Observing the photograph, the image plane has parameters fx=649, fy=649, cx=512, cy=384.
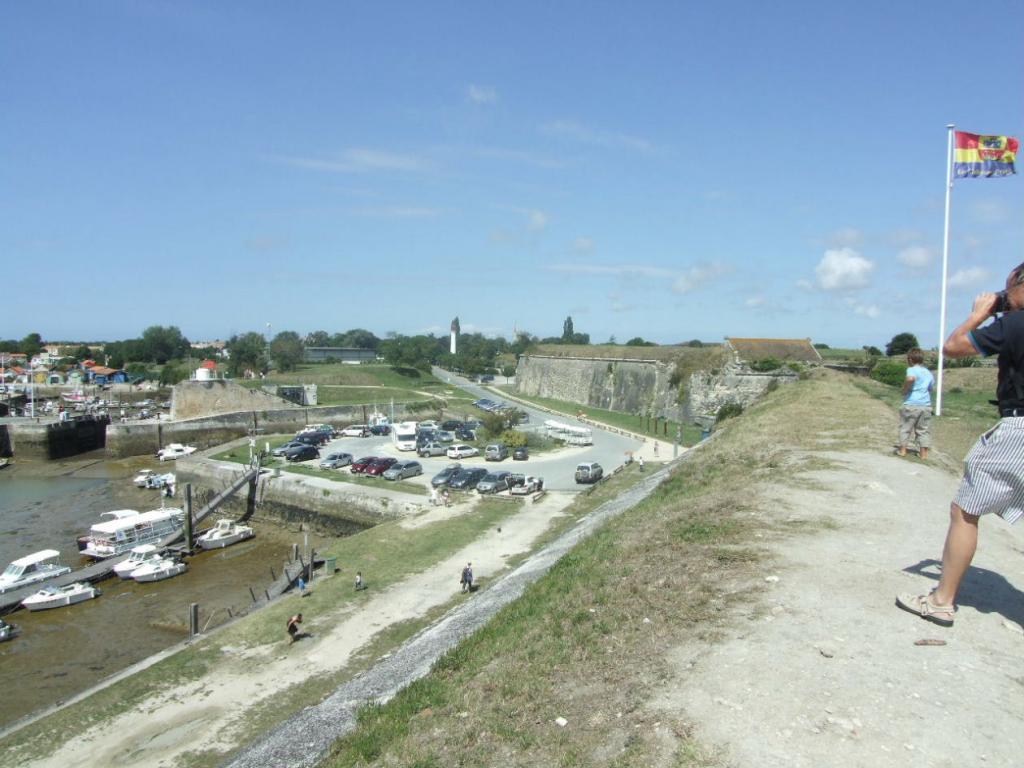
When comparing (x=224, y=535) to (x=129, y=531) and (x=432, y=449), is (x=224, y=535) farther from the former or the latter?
(x=432, y=449)

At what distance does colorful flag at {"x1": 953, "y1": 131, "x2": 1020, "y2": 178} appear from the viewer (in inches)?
698

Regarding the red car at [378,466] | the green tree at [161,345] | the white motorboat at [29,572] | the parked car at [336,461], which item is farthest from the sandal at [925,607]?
the green tree at [161,345]

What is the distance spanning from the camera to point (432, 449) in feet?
128

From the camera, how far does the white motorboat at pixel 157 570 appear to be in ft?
75.4

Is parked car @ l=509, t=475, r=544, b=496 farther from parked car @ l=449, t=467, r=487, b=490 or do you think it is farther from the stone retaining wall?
the stone retaining wall

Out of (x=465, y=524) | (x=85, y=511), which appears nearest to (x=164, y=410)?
(x=85, y=511)

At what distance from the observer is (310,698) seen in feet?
39.1

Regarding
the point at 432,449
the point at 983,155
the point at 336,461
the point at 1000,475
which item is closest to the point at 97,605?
the point at 336,461

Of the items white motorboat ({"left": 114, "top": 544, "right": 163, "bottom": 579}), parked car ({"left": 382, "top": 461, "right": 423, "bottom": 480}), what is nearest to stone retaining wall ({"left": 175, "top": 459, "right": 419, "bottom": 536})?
parked car ({"left": 382, "top": 461, "right": 423, "bottom": 480})

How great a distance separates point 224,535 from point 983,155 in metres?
30.1

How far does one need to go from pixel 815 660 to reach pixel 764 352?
46.4 m

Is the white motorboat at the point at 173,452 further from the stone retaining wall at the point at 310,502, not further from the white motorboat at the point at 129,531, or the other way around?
the white motorboat at the point at 129,531

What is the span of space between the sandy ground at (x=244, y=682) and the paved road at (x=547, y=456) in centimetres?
1314

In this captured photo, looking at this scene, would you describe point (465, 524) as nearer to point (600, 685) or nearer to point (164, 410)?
point (600, 685)
